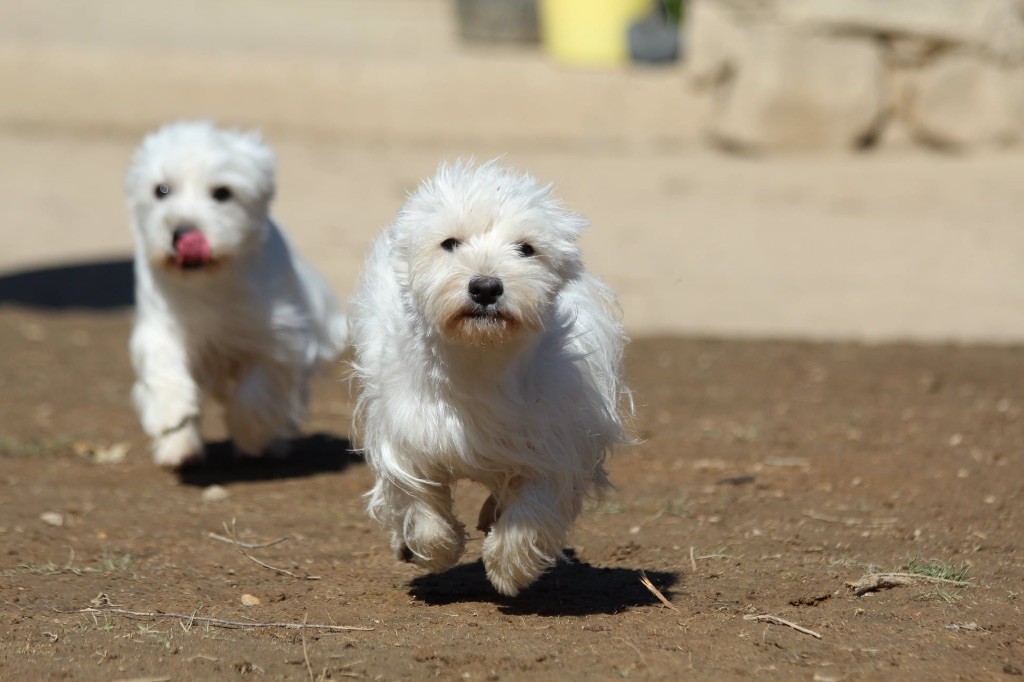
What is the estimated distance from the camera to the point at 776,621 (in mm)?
4309

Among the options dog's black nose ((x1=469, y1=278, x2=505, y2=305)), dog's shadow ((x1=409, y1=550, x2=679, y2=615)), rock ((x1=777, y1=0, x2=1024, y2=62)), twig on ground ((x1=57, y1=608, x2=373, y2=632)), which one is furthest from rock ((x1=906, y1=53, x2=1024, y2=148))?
twig on ground ((x1=57, y1=608, x2=373, y2=632))

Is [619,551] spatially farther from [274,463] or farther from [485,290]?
[274,463]

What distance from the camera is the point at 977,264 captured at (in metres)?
11.6

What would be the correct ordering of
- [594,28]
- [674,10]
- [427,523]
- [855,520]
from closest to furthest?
1. [427,523]
2. [855,520]
3. [594,28]
4. [674,10]

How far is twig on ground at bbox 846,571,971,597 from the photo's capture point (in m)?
4.62

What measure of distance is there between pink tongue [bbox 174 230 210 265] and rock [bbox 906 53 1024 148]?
11.0m

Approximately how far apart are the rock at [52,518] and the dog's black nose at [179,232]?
4.03 feet

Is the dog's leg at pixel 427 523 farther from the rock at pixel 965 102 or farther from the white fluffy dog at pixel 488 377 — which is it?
the rock at pixel 965 102

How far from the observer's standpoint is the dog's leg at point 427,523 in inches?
175

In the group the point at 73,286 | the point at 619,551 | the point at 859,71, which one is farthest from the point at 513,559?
the point at 859,71

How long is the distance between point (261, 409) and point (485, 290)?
291 cm

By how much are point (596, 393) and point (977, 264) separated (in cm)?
787

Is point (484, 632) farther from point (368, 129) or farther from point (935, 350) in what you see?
point (368, 129)

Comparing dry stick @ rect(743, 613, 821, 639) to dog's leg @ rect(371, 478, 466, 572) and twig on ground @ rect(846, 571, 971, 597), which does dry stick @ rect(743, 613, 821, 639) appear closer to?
twig on ground @ rect(846, 571, 971, 597)
